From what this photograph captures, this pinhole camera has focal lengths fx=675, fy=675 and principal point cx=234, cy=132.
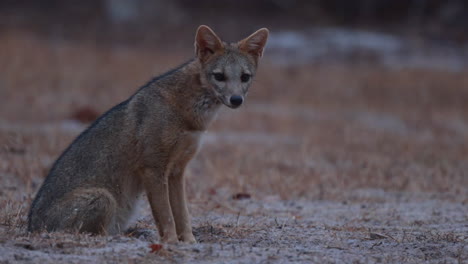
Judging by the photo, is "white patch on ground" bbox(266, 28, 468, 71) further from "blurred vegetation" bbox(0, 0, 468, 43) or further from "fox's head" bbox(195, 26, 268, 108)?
"fox's head" bbox(195, 26, 268, 108)

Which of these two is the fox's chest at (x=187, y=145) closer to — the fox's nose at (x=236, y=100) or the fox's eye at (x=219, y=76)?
the fox's nose at (x=236, y=100)

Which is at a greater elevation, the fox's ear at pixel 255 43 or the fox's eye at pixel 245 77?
the fox's ear at pixel 255 43

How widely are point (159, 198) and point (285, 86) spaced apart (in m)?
17.8

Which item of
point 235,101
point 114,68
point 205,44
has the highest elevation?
point 114,68

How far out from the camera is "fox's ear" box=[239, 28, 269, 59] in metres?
7.29

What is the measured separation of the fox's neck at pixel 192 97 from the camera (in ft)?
22.0

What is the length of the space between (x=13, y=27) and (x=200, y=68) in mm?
24417

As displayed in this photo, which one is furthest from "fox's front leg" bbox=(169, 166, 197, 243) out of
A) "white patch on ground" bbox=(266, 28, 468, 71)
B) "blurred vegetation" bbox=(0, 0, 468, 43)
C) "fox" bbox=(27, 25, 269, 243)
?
"blurred vegetation" bbox=(0, 0, 468, 43)

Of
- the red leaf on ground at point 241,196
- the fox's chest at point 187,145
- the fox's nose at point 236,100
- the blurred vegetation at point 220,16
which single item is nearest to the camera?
the fox's chest at point 187,145

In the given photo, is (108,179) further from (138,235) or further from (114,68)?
(114,68)

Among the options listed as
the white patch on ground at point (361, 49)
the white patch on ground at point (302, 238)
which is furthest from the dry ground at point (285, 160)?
the white patch on ground at point (361, 49)

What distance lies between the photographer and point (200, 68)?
276 inches

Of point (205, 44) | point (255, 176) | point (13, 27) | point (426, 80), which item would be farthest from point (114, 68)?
point (205, 44)

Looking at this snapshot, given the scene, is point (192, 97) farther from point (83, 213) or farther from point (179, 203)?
point (83, 213)
